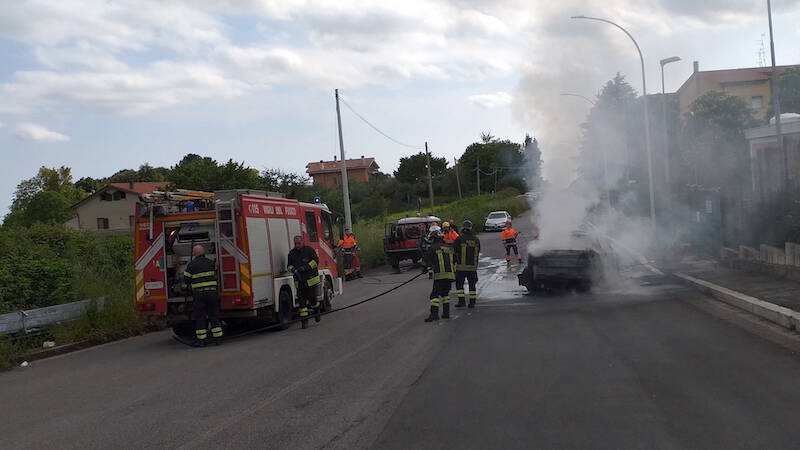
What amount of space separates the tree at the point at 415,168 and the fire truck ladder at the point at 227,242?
3077 inches

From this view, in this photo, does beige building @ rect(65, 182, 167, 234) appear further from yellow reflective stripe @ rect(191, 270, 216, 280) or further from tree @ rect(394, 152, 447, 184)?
yellow reflective stripe @ rect(191, 270, 216, 280)

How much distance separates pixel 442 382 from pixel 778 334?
533 cm

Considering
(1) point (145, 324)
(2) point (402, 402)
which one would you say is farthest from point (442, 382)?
(1) point (145, 324)

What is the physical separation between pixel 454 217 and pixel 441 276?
38.3 meters

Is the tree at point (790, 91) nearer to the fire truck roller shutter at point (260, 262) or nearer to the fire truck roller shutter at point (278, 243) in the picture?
the fire truck roller shutter at point (278, 243)

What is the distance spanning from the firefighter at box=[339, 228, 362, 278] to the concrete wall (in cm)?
5085

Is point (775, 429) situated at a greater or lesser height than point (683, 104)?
lesser

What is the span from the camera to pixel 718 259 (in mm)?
20609

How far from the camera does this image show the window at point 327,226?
17141mm

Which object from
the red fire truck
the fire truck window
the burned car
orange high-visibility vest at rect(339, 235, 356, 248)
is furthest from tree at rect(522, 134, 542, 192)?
the red fire truck

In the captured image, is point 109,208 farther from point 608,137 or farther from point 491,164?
point 608,137

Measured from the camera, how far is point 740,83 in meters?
72.9

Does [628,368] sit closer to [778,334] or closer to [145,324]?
[778,334]

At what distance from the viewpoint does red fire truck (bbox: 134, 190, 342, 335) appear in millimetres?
12305
